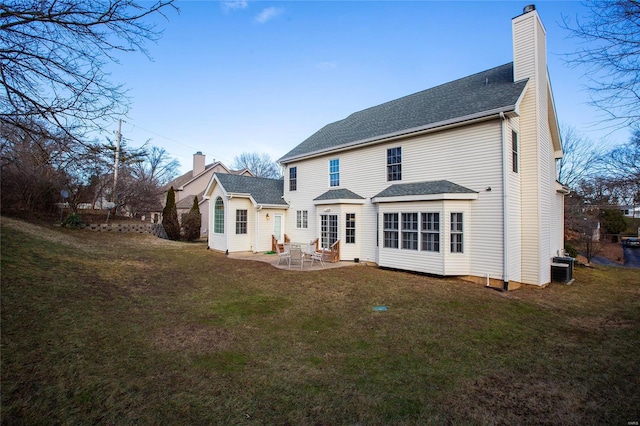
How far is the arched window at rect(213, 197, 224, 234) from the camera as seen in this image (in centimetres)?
1755

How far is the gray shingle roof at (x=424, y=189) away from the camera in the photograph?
10.1 metres

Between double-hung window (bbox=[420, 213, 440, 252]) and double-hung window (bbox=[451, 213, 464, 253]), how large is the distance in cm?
47

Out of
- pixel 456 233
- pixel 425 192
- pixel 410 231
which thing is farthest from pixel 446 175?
pixel 410 231

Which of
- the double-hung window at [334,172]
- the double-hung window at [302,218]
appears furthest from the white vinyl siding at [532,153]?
the double-hung window at [302,218]

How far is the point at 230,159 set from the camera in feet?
192

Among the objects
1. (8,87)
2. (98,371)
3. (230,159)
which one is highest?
(230,159)

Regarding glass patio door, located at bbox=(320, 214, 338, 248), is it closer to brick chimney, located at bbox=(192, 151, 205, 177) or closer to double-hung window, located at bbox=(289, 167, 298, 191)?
double-hung window, located at bbox=(289, 167, 298, 191)

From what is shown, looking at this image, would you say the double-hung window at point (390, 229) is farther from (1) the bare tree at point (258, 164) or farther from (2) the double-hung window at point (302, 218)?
(1) the bare tree at point (258, 164)

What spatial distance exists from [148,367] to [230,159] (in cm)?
5843

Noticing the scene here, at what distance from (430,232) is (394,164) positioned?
3.64 meters

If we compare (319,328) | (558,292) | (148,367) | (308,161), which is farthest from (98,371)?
(308,161)

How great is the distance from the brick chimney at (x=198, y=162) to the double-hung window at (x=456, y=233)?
3076cm

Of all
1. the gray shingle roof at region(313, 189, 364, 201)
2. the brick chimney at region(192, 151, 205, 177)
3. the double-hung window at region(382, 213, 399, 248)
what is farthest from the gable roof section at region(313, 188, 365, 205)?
the brick chimney at region(192, 151, 205, 177)

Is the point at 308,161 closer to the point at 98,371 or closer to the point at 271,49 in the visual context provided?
the point at 271,49
